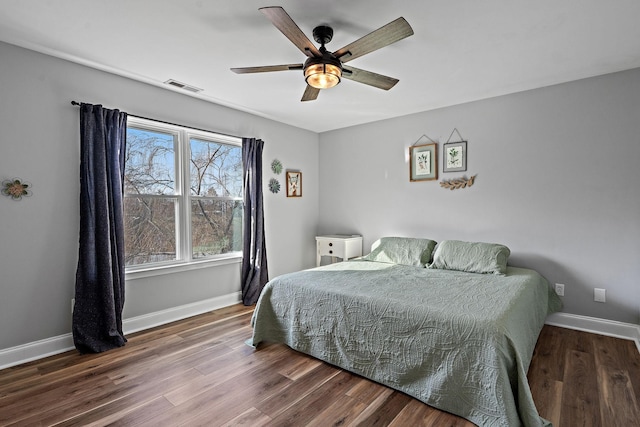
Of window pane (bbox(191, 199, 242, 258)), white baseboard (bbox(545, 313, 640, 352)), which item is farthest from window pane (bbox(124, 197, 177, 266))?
white baseboard (bbox(545, 313, 640, 352))

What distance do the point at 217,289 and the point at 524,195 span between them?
11.5 ft

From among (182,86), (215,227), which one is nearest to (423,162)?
(215,227)

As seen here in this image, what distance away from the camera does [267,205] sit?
14.0ft

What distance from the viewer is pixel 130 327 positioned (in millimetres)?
3018

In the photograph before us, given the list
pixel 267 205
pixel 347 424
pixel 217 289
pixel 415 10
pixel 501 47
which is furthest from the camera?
pixel 267 205

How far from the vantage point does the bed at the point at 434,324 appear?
171 centimetres

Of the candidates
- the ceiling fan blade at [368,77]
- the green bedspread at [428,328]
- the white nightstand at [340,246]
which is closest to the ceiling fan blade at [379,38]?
the ceiling fan blade at [368,77]

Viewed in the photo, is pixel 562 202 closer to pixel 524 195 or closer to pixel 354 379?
pixel 524 195

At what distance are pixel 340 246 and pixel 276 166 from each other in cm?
139

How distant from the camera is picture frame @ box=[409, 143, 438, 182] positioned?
3.86 metres

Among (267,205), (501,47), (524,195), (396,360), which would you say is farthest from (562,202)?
(267,205)

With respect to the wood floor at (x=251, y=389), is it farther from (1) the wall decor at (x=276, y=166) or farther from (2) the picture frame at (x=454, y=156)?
(1) the wall decor at (x=276, y=166)

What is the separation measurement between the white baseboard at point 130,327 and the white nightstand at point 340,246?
1.30 m

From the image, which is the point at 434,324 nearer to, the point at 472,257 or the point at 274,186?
the point at 472,257
